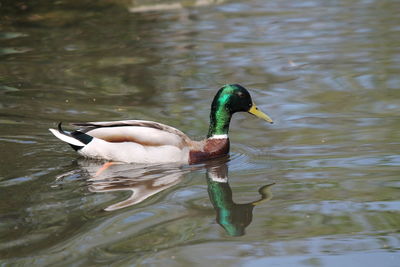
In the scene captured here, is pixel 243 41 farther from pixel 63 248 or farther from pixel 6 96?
pixel 63 248

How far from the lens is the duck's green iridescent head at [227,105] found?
902cm

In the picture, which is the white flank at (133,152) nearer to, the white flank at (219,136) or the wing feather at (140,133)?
the wing feather at (140,133)

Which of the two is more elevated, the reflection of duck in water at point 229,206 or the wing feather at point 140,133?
the wing feather at point 140,133

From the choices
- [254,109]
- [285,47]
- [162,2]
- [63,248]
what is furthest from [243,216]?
[162,2]

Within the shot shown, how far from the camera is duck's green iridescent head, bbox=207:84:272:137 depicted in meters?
9.02

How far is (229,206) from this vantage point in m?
7.12

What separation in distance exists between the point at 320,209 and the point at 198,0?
1229 centimetres

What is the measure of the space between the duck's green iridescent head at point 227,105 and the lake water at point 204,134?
312 mm

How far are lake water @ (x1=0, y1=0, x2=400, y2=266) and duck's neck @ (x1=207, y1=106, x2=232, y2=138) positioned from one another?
262 millimetres

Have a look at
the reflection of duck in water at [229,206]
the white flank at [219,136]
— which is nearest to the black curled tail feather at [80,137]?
the white flank at [219,136]

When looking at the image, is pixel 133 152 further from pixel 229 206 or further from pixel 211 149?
pixel 229 206

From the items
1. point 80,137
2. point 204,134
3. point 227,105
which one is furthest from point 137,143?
point 204,134

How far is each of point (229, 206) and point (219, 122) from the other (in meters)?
2.08

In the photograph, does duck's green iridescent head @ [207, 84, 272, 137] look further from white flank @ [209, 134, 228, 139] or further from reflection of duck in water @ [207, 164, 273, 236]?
reflection of duck in water @ [207, 164, 273, 236]
